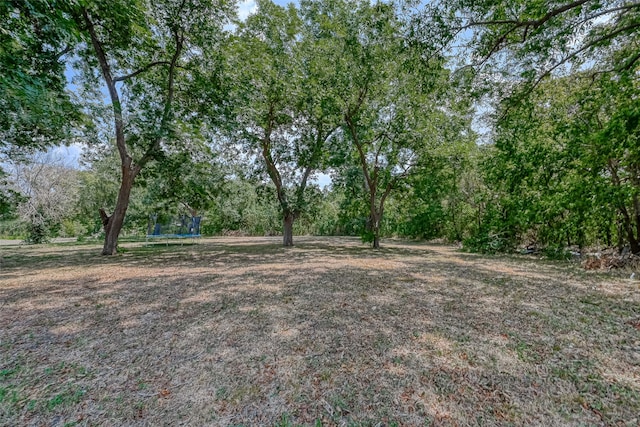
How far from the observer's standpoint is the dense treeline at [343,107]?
4320 millimetres

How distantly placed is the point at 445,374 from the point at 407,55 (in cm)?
531

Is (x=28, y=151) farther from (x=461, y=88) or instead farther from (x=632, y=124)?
(x=632, y=124)

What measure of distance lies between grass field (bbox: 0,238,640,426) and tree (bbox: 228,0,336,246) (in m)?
5.93

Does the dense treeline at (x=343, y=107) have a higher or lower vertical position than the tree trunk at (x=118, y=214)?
higher

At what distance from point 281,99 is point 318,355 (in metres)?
8.35

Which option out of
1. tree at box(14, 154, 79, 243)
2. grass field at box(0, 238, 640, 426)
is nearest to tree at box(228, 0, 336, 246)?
grass field at box(0, 238, 640, 426)

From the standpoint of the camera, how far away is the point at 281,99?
859 cm

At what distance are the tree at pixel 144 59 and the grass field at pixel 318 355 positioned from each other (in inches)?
162

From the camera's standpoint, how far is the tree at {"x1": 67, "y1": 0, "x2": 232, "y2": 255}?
577 centimetres

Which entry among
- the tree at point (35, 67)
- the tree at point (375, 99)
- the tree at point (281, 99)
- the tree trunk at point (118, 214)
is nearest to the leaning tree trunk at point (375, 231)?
the tree at point (375, 99)

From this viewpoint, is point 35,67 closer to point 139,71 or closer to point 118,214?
point 139,71

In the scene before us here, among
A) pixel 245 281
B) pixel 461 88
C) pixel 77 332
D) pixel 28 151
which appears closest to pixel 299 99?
pixel 461 88

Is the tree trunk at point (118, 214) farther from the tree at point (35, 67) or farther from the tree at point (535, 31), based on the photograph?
the tree at point (535, 31)

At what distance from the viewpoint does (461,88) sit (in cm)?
537
